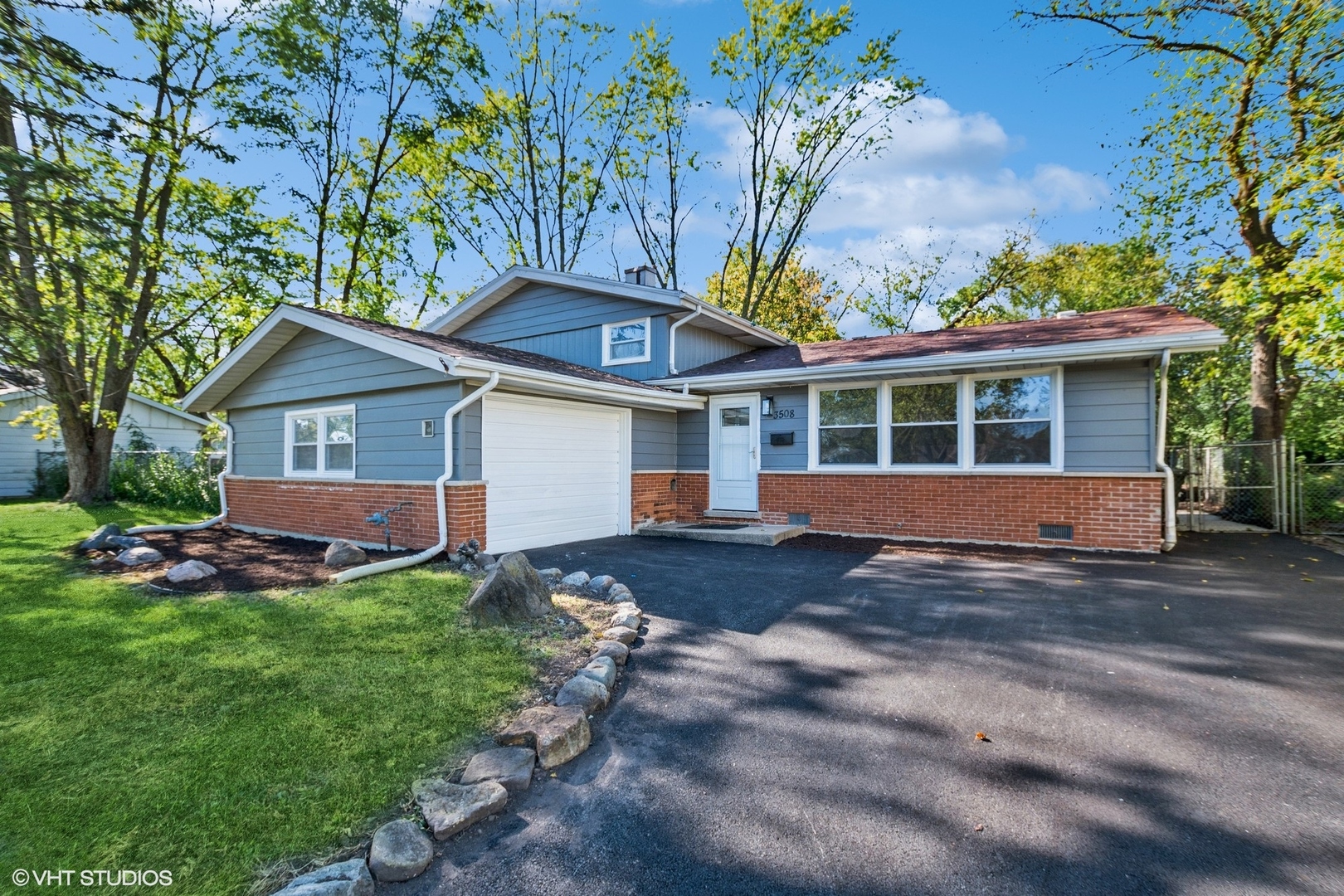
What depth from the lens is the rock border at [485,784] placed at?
6.42 feet

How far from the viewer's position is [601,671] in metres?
3.61

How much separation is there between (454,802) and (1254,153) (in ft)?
54.1

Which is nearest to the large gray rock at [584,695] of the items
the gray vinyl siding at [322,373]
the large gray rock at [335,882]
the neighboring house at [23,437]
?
the large gray rock at [335,882]

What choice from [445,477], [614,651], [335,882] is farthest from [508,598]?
[445,477]

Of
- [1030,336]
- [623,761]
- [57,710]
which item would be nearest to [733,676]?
[623,761]

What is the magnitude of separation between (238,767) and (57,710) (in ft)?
4.74

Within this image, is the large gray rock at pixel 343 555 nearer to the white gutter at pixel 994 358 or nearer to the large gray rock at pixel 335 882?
the large gray rock at pixel 335 882

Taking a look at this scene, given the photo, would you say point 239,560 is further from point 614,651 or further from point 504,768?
point 504,768

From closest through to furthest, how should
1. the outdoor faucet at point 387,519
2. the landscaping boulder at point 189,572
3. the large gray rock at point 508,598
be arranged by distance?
the large gray rock at point 508,598, the landscaping boulder at point 189,572, the outdoor faucet at point 387,519

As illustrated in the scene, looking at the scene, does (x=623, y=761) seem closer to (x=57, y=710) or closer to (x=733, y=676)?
(x=733, y=676)

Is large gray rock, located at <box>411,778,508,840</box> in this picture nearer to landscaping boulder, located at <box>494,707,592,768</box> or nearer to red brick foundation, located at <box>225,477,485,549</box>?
landscaping boulder, located at <box>494,707,592,768</box>

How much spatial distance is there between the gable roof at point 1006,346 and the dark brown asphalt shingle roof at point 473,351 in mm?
1593

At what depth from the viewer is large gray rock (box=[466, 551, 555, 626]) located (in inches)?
180

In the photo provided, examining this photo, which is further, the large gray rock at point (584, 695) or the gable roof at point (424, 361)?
the gable roof at point (424, 361)
